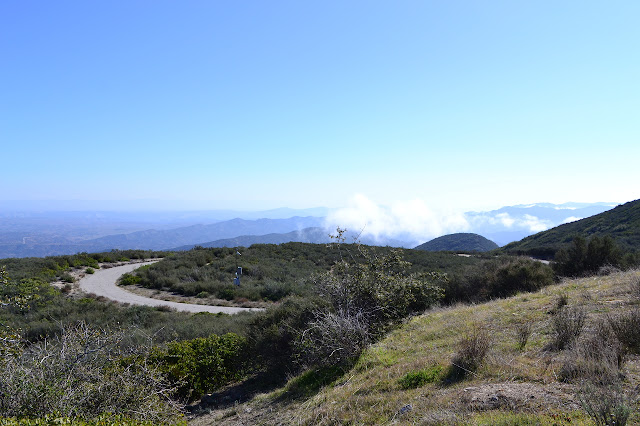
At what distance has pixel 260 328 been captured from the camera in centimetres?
928

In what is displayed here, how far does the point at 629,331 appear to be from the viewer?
4652 millimetres

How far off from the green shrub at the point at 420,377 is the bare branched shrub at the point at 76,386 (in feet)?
12.8

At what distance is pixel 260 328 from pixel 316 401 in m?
4.06

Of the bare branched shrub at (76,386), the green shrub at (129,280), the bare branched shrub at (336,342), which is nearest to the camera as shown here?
the bare branched shrub at (76,386)

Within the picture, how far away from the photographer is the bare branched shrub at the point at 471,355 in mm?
4957

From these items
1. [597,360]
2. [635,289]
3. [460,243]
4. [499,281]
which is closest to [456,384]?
[597,360]

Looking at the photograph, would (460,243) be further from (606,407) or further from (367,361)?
(606,407)

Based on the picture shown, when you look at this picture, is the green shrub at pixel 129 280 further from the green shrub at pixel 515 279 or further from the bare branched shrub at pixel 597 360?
the bare branched shrub at pixel 597 360

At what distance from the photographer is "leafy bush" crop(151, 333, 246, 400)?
25.4ft

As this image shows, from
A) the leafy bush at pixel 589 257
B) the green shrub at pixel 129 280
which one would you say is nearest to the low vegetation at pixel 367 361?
the leafy bush at pixel 589 257

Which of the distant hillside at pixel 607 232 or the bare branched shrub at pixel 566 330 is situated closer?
the bare branched shrub at pixel 566 330

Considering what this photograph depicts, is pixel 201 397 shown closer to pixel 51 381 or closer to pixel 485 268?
pixel 51 381

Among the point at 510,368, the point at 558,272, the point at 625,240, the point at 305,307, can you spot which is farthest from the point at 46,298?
the point at 625,240

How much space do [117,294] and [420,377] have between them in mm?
20410
